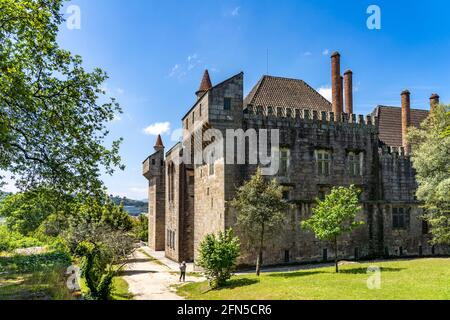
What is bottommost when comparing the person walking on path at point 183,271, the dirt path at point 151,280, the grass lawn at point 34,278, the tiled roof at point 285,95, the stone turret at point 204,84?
the dirt path at point 151,280

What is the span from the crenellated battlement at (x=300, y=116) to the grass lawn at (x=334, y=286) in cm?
1199

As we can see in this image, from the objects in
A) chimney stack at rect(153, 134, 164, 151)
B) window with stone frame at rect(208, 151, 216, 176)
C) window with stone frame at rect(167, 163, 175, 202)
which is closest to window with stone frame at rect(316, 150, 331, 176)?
window with stone frame at rect(208, 151, 216, 176)

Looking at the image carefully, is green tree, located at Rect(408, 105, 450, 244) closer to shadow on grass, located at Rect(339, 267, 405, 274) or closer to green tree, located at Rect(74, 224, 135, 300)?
shadow on grass, located at Rect(339, 267, 405, 274)

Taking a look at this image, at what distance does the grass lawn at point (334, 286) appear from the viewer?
1393 cm

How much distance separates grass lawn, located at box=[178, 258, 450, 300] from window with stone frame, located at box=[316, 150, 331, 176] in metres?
8.88

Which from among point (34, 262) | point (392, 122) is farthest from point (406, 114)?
point (34, 262)

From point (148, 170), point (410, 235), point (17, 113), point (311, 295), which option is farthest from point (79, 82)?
point (410, 235)

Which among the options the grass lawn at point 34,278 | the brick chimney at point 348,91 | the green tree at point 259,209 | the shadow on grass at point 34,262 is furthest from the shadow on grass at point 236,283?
the brick chimney at point 348,91

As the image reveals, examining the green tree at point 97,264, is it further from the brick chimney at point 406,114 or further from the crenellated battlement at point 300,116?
the brick chimney at point 406,114

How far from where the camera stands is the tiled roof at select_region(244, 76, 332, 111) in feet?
96.6

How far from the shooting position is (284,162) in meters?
27.2

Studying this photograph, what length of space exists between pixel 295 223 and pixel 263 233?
5896 mm

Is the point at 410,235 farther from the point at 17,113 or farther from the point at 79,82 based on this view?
the point at 17,113

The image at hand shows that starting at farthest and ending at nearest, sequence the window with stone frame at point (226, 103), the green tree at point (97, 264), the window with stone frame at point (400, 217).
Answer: the window with stone frame at point (400, 217) < the window with stone frame at point (226, 103) < the green tree at point (97, 264)
